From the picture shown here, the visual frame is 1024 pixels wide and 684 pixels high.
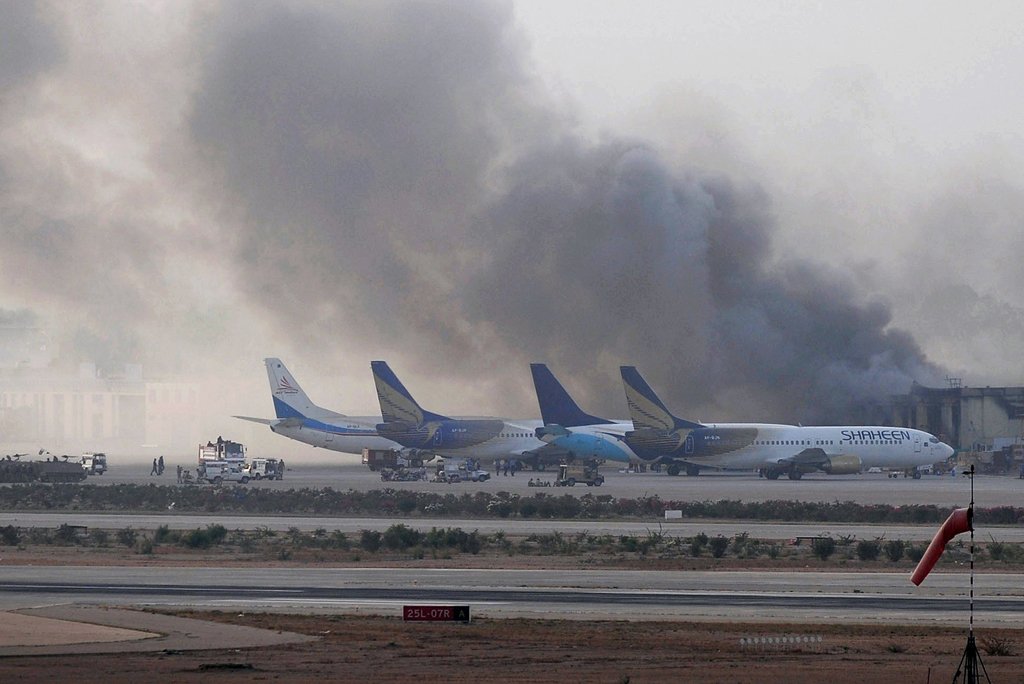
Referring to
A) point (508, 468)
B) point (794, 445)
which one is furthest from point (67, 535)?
point (508, 468)

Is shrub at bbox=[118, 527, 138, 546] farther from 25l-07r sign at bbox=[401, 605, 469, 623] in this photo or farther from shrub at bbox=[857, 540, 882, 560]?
shrub at bbox=[857, 540, 882, 560]

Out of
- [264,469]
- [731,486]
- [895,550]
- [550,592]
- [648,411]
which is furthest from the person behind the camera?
[264,469]

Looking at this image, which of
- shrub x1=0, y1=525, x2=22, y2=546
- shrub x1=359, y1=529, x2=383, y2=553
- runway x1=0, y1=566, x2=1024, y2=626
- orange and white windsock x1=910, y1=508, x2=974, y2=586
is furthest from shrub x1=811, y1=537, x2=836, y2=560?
shrub x1=0, y1=525, x2=22, y2=546

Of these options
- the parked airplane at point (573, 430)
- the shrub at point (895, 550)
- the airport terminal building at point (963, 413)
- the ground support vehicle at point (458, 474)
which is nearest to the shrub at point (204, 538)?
the shrub at point (895, 550)

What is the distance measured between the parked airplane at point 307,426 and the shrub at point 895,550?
74.0 metres

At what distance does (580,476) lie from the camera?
93.7 m

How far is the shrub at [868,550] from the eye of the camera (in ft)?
152

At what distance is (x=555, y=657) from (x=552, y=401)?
87583mm

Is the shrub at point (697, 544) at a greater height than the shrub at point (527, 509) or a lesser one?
lesser

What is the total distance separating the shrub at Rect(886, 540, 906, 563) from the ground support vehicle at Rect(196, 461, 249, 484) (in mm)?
59711

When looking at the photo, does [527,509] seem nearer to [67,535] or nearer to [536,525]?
[536,525]

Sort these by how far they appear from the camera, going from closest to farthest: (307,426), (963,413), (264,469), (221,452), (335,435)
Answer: (264,469), (307,426), (221,452), (335,435), (963,413)

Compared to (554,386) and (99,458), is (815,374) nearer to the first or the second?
(554,386)

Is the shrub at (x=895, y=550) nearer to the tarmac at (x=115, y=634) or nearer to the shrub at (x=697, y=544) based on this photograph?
the shrub at (x=697, y=544)
